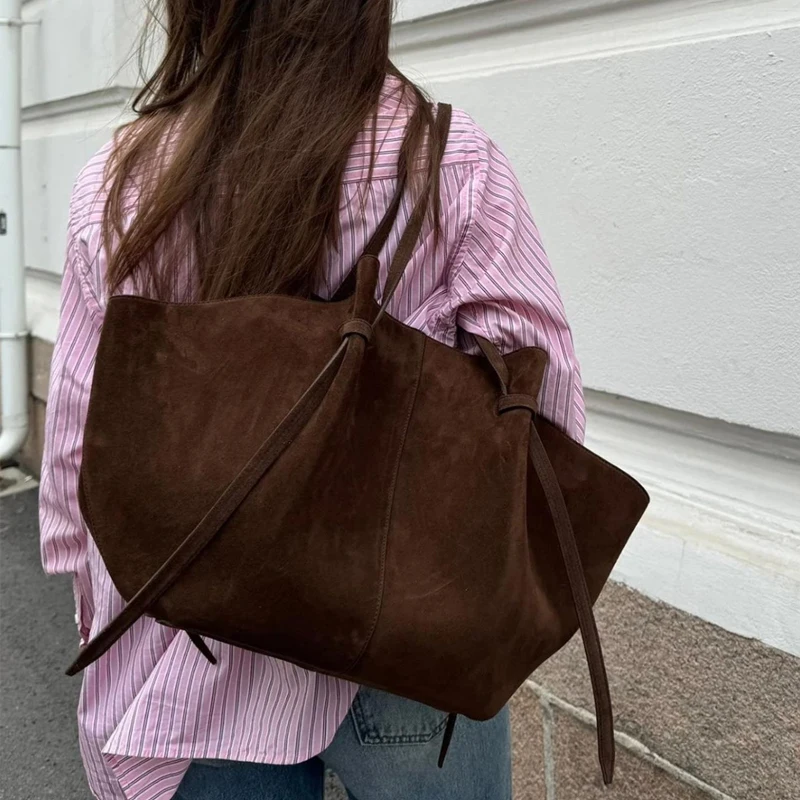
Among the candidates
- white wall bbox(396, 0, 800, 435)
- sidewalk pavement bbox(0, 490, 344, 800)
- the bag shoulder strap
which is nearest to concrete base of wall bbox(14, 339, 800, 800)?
white wall bbox(396, 0, 800, 435)

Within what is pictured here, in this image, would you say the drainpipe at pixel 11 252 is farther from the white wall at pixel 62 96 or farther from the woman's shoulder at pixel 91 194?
the woman's shoulder at pixel 91 194

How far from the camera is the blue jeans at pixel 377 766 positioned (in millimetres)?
1130

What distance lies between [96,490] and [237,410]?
0.59 feet

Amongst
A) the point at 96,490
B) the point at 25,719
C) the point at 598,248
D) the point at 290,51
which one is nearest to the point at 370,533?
the point at 96,490

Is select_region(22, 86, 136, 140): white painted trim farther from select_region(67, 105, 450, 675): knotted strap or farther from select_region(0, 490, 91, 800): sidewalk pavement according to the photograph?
select_region(67, 105, 450, 675): knotted strap

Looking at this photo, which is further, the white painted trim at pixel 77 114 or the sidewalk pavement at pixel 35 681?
the white painted trim at pixel 77 114

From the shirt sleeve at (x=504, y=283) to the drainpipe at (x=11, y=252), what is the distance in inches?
127

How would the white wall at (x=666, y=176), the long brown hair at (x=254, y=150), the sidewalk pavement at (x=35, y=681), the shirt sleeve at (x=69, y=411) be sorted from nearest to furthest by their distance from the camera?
the long brown hair at (x=254, y=150), the shirt sleeve at (x=69, y=411), the white wall at (x=666, y=176), the sidewalk pavement at (x=35, y=681)

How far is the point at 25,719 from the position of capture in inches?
96.9

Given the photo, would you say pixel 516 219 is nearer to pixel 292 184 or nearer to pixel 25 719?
pixel 292 184

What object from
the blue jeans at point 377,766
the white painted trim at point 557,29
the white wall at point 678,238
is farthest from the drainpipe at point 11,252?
the blue jeans at point 377,766

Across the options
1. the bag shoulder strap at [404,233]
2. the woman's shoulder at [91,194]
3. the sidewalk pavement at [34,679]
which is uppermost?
the bag shoulder strap at [404,233]

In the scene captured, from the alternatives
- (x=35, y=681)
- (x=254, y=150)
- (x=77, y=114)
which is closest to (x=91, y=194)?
(x=254, y=150)

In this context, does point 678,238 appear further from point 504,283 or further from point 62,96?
point 62,96
